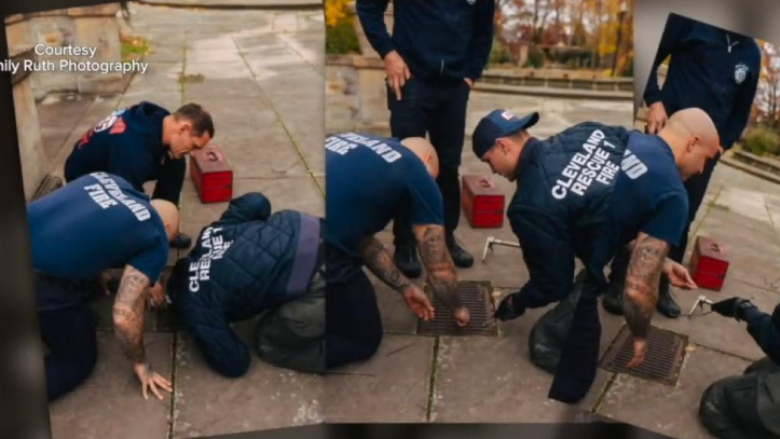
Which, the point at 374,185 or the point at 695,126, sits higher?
the point at 695,126

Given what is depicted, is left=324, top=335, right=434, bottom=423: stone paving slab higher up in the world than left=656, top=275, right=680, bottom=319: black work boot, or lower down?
lower down

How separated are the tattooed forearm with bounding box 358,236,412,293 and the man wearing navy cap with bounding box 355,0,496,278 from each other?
0.12 metres

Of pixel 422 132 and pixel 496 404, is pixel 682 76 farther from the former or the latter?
pixel 496 404

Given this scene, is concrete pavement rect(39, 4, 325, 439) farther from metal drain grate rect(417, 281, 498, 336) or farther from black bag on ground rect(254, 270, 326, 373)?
metal drain grate rect(417, 281, 498, 336)

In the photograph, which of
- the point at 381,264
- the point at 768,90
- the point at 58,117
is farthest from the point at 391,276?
the point at 768,90

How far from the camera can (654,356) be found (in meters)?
3.60

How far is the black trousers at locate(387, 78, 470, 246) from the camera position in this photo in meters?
3.52

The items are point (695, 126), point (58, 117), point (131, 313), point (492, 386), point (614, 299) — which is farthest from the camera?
point (492, 386)

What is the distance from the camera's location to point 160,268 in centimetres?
341

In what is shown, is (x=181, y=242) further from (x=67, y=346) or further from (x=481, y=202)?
(x=481, y=202)

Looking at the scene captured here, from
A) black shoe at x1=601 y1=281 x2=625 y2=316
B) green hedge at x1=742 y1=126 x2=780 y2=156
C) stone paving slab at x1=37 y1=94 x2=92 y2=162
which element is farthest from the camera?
black shoe at x1=601 y1=281 x2=625 y2=316

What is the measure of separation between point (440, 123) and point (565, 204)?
613mm

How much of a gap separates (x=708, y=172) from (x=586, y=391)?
1.03m

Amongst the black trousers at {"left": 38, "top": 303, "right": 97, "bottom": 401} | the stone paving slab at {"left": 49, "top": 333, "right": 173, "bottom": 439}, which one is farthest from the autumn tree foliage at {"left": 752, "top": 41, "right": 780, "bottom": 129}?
the black trousers at {"left": 38, "top": 303, "right": 97, "bottom": 401}
